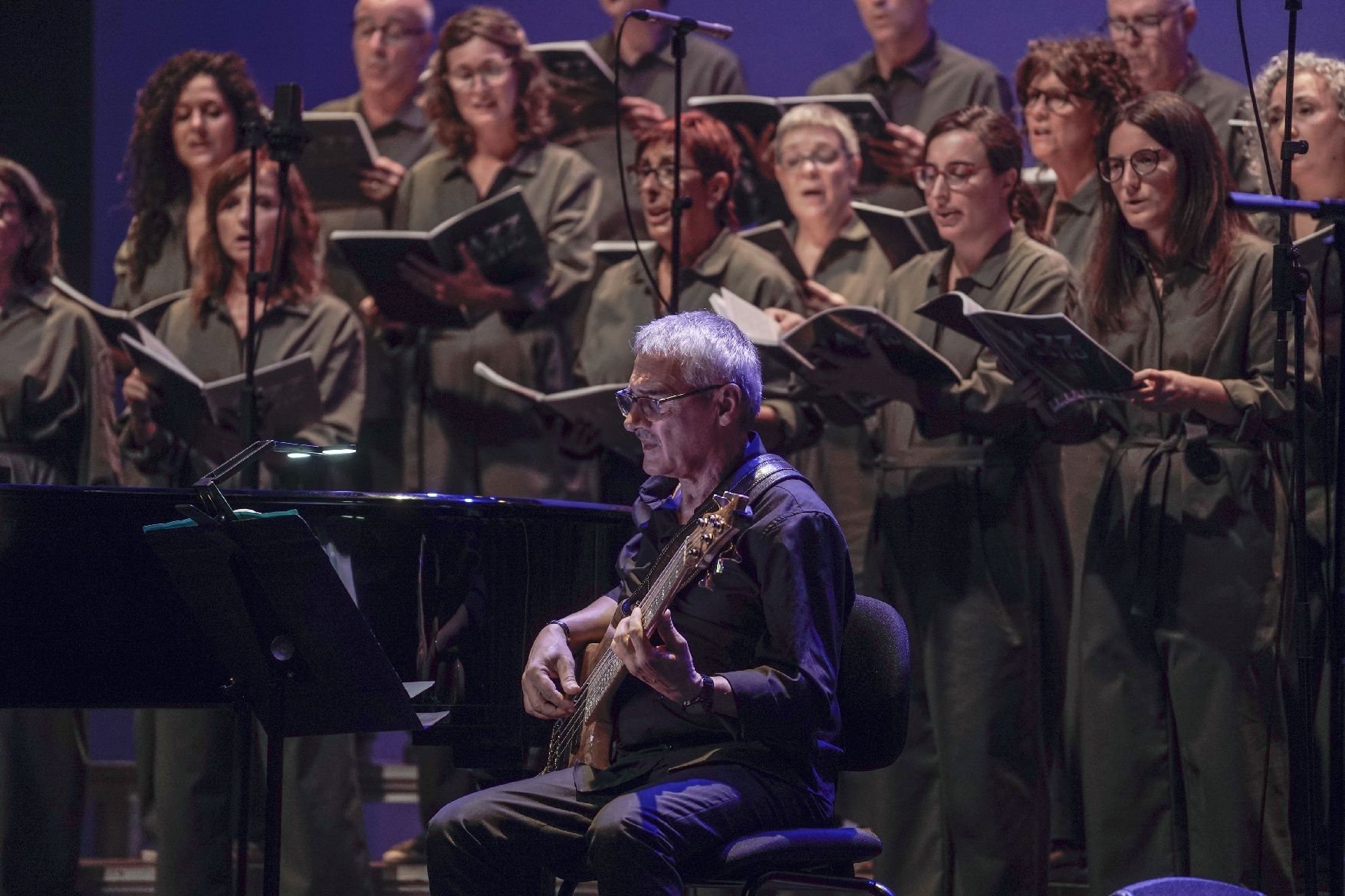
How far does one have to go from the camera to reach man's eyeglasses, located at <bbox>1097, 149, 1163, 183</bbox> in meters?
4.46

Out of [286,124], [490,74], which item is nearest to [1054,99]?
[490,74]

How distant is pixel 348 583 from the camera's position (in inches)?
144

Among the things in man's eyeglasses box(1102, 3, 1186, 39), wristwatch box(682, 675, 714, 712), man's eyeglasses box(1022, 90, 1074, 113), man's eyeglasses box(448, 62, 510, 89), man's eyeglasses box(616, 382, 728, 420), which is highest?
man's eyeglasses box(1102, 3, 1186, 39)

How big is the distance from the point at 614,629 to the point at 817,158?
2936 mm

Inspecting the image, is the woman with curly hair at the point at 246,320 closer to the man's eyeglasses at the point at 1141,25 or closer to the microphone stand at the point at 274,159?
the microphone stand at the point at 274,159

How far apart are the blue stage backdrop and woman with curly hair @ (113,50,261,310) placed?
132mm

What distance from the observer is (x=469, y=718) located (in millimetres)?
3658

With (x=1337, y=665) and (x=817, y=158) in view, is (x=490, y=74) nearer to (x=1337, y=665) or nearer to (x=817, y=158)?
(x=817, y=158)

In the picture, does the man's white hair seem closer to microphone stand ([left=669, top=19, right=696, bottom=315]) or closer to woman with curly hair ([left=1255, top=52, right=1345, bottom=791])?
microphone stand ([left=669, top=19, right=696, bottom=315])

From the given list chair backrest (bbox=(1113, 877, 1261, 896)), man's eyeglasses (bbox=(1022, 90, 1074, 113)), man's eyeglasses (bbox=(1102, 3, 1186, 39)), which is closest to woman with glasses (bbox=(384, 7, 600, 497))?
man's eyeglasses (bbox=(1022, 90, 1074, 113))

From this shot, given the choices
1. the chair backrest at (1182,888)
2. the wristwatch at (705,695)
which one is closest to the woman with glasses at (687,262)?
the wristwatch at (705,695)

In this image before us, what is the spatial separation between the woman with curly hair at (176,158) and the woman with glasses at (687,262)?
1.78 m

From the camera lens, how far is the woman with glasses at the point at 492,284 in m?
5.65

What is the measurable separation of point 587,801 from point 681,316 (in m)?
0.92
